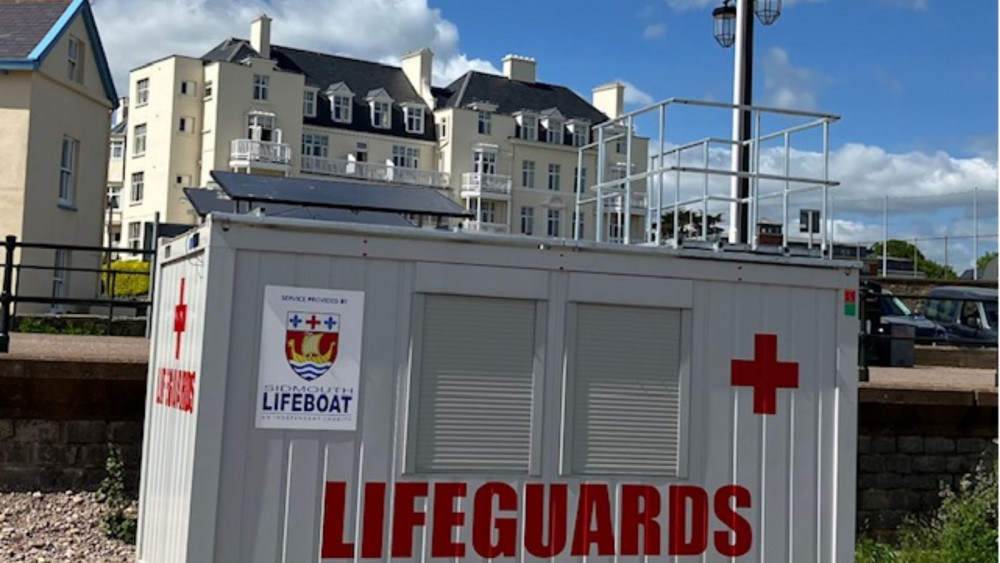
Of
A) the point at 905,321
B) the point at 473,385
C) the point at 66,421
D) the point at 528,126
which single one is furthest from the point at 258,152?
the point at 473,385

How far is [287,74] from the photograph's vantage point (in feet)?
269

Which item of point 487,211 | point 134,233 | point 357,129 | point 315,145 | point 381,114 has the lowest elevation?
point 134,233

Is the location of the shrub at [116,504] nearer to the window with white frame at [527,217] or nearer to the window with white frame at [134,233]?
the window with white frame at [134,233]

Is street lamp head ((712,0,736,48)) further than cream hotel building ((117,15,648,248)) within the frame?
No

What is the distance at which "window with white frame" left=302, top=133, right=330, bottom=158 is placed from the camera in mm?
84750

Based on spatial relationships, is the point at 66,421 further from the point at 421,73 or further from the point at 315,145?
the point at 421,73

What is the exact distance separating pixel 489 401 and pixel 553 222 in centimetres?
8557

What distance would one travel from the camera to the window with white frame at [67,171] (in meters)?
27.8

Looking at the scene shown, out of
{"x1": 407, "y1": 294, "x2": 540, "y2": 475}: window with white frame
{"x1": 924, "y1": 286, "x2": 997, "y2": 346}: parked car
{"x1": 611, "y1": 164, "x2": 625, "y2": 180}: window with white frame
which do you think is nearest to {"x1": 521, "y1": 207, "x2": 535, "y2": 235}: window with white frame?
{"x1": 611, "y1": 164, "x2": 625, "y2": 180}: window with white frame

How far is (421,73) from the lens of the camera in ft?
304

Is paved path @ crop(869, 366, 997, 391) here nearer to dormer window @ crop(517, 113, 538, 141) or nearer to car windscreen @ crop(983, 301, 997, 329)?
car windscreen @ crop(983, 301, 997, 329)

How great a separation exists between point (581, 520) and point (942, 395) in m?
7.06

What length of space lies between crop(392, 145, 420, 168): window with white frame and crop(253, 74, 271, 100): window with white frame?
1100 centimetres

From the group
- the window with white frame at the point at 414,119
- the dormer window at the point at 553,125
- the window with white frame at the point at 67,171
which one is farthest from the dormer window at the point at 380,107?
the window with white frame at the point at 67,171
